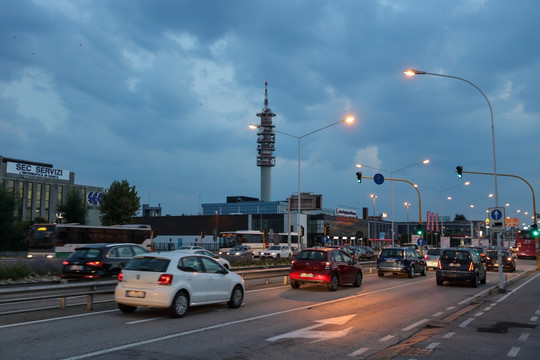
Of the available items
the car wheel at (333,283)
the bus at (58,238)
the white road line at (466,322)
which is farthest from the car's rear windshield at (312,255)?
the bus at (58,238)

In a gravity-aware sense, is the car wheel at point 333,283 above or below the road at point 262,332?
above

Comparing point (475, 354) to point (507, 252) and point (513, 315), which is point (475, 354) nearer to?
point (513, 315)

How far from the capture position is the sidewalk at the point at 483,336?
8.51m

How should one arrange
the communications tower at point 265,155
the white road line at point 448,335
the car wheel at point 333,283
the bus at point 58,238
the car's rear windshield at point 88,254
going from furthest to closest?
the communications tower at point 265,155
the bus at point 58,238
the car wheel at point 333,283
the car's rear windshield at point 88,254
the white road line at point 448,335

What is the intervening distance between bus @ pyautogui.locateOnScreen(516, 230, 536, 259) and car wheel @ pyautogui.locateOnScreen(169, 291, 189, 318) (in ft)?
214

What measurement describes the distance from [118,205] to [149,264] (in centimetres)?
5438

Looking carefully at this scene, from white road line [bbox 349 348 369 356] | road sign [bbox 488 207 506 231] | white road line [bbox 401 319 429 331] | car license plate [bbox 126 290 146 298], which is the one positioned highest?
road sign [bbox 488 207 506 231]

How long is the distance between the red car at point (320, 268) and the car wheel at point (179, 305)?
315 inches

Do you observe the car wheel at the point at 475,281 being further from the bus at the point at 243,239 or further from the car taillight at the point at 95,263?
the bus at the point at 243,239

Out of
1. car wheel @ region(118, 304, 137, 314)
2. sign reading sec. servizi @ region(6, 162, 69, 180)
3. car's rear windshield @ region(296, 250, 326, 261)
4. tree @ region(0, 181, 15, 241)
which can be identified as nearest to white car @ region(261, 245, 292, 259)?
tree @ region(0, 181, 15, 241)

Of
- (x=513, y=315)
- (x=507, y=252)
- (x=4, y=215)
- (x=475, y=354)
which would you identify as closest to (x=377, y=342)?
(x=475, y=354)

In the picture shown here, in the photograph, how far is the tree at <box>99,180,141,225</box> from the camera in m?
63.8

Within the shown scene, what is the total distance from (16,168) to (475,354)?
80690 mm

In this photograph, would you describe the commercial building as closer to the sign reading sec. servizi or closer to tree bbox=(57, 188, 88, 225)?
the sign reading sec. servizi
